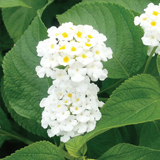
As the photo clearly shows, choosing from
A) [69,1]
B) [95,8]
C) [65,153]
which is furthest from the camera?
[69,1]

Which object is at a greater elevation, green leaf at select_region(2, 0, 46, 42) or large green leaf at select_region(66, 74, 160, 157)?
green leaf at select_region(2, 0, 46, 42)

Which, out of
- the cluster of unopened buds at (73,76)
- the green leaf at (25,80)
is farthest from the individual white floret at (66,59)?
the green leaf at (25,80)

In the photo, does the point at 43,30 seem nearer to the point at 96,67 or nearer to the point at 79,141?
the point at 96,67

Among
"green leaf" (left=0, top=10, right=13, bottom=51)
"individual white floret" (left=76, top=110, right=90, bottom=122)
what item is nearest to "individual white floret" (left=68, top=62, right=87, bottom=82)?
"individual white floret" (left=76, top=110, right=90, bottom=122)

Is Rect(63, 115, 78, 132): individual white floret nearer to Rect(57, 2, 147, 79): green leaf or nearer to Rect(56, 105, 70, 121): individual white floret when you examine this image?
Rect(56, 105, 70, 121): individual white floret

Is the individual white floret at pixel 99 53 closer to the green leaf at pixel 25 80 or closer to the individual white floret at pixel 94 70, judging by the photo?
the individual white floret at pixel 94 70

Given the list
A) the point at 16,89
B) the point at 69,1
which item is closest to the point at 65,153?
the point at 16,89
